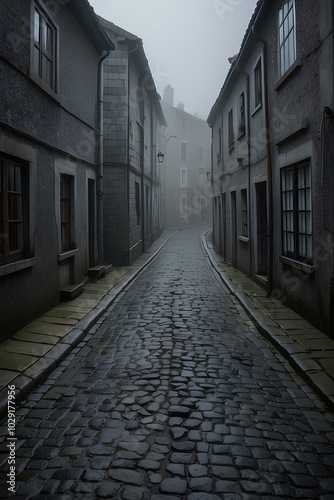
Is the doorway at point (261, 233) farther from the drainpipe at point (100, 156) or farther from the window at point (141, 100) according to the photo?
the window at point (141, 100)

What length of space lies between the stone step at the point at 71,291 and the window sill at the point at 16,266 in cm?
176

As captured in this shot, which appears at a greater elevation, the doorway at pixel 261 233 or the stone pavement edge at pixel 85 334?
the doorway at pixel 261 233

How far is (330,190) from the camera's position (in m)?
5.89

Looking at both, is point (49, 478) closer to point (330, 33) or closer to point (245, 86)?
point (330, 33)

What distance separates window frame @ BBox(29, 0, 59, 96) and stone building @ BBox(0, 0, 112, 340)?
0.02 metres

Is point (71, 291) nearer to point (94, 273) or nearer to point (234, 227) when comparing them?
point (94, 273)

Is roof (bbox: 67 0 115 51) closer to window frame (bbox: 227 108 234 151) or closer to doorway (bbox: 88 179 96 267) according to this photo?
doorway (bbox: 88 179 96 267)

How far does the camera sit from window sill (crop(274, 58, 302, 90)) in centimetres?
701

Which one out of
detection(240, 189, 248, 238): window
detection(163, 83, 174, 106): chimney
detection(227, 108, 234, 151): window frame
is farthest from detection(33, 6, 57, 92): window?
detection(163, 83, 174, 106): chimney

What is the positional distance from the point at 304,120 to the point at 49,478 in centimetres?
591

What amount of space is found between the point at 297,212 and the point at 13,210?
4711 mm

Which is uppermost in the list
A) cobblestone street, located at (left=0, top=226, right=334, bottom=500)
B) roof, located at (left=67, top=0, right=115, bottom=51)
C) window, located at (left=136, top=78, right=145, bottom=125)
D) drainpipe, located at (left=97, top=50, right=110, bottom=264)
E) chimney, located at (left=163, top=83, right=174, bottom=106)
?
chimney, located at (left=163, top=83, right=174, bottom=106)

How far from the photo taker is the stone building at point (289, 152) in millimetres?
6039

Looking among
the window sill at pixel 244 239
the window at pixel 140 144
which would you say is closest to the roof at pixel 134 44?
the window at pixel 140 144
